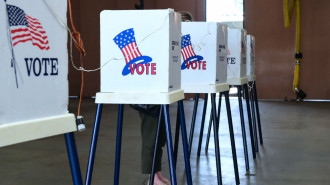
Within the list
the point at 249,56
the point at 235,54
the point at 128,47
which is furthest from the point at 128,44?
the point at 249,56

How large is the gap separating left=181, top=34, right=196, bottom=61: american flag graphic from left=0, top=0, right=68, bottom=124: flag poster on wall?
1526mm

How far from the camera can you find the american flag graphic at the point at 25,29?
3.21 feet

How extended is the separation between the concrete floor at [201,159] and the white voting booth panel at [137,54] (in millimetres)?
1373

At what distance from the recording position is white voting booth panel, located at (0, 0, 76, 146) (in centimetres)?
96

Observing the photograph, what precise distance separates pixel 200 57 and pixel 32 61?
1.69 metres

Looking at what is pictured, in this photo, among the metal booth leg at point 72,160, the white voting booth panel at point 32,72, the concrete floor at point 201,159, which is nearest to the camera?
the white voting booth panel at point 32,72

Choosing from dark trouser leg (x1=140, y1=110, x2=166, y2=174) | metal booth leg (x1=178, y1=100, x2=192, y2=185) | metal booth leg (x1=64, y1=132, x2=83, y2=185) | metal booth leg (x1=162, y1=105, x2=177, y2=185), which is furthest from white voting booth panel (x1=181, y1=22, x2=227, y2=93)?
metal booth leg (x1=64, y1=132, x2=83, y2=185)

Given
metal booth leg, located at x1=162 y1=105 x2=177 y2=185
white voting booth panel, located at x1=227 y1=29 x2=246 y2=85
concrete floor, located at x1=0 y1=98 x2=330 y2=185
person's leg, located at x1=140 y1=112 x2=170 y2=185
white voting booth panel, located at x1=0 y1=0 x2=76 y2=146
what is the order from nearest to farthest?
white voting booth panel, located at x1=0 y1=0 x2=76 y2=146 → metal booth leg, located at x1=162 y1=105 x2=177 y2=185 → person's leg, located at x1=140 y1=112 x2=170 y2=185 → concrete floor, located at x1=0 y1=98 x2=330 y2=185 → white voting booth panel, located at x1=227 y1=29 x2=246 y2=85

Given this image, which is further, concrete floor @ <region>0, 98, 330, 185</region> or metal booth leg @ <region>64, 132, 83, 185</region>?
concrete floor @ <region>0, 98, 330, 185</region>

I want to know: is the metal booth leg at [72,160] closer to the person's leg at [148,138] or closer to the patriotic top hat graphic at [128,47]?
the patriotic top hat graphic at [128,47]

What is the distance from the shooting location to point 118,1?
34.1ft

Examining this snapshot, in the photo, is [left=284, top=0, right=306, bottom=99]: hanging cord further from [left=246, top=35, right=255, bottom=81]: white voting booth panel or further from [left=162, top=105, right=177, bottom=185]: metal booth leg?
[left=162, top=105, right=177, bottom=185]: metal booth leg

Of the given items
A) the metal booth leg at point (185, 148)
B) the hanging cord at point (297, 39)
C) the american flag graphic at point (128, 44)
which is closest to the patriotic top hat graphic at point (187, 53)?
the metal booth leg at point (185, 148)

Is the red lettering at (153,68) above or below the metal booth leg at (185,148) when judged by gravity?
above
